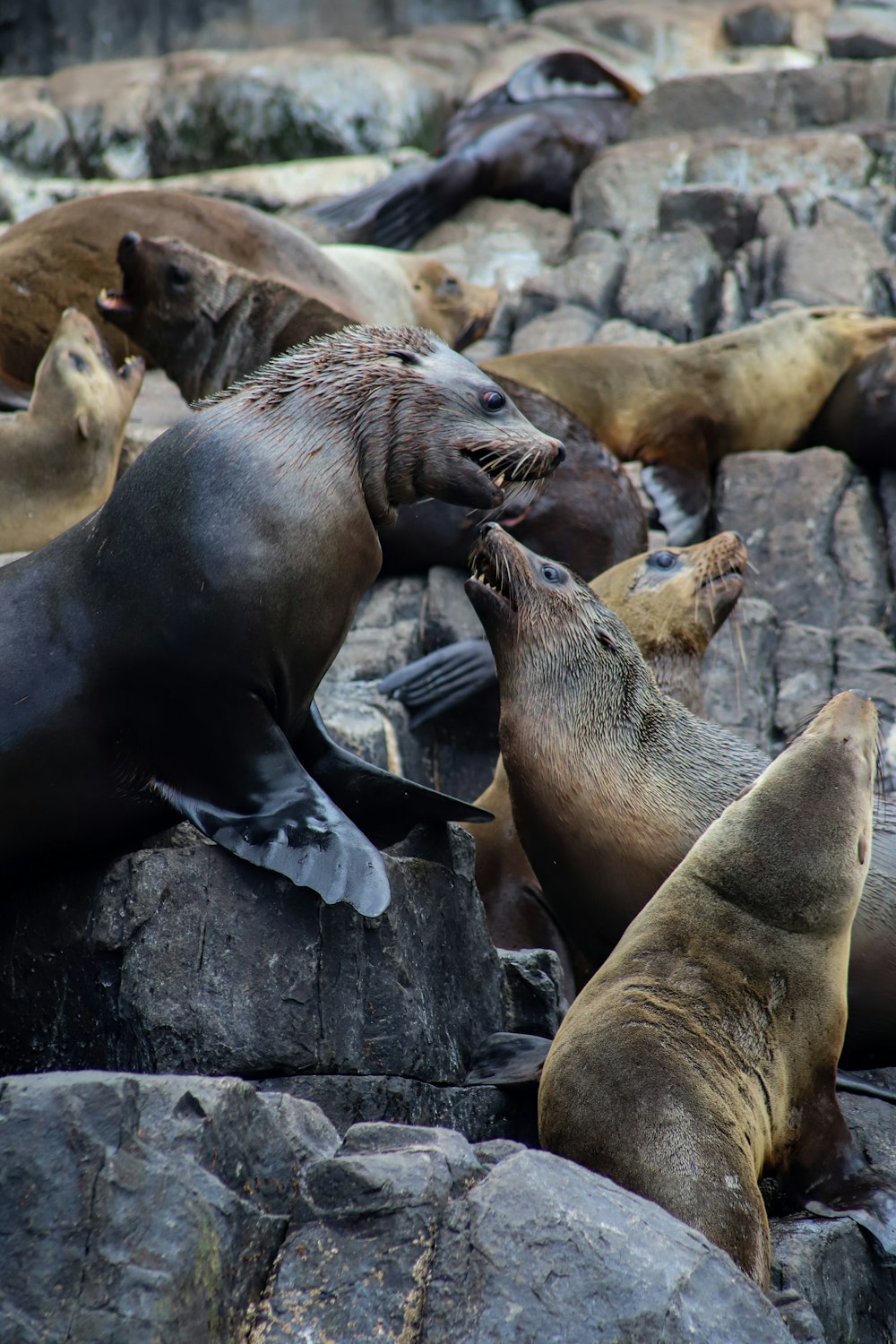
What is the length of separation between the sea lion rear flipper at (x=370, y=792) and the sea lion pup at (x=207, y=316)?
374 cm

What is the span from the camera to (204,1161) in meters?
2.60

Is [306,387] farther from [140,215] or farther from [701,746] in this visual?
[140,215]

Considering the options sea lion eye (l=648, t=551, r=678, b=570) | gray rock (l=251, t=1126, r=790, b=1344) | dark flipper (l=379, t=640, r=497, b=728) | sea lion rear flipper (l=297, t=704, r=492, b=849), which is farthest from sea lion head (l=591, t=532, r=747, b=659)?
gray rock (l=251, t=1126, r=790, b=1344)

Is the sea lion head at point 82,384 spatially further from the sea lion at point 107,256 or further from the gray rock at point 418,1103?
the gray rock at point 418,1103

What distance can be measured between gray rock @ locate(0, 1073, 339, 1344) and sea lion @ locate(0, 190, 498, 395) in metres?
6.14

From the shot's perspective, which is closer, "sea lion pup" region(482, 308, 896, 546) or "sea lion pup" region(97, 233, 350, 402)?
"sea lion pup" region(97, 233, 350, 402)

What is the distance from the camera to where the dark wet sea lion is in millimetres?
7172

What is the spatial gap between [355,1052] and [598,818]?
1.30m

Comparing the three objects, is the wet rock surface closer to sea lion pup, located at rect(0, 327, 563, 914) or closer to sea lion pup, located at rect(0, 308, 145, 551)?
sea lion pup, located at rect(0, 327, 563, 914)

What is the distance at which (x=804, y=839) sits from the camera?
3775mm

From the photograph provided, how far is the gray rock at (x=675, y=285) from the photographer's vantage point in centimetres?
1146

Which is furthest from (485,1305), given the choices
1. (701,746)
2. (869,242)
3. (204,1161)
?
(869,242)

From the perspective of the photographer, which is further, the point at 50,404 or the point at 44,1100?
the point at 50,404

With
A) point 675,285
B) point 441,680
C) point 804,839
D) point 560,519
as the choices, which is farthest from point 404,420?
point 675,285
